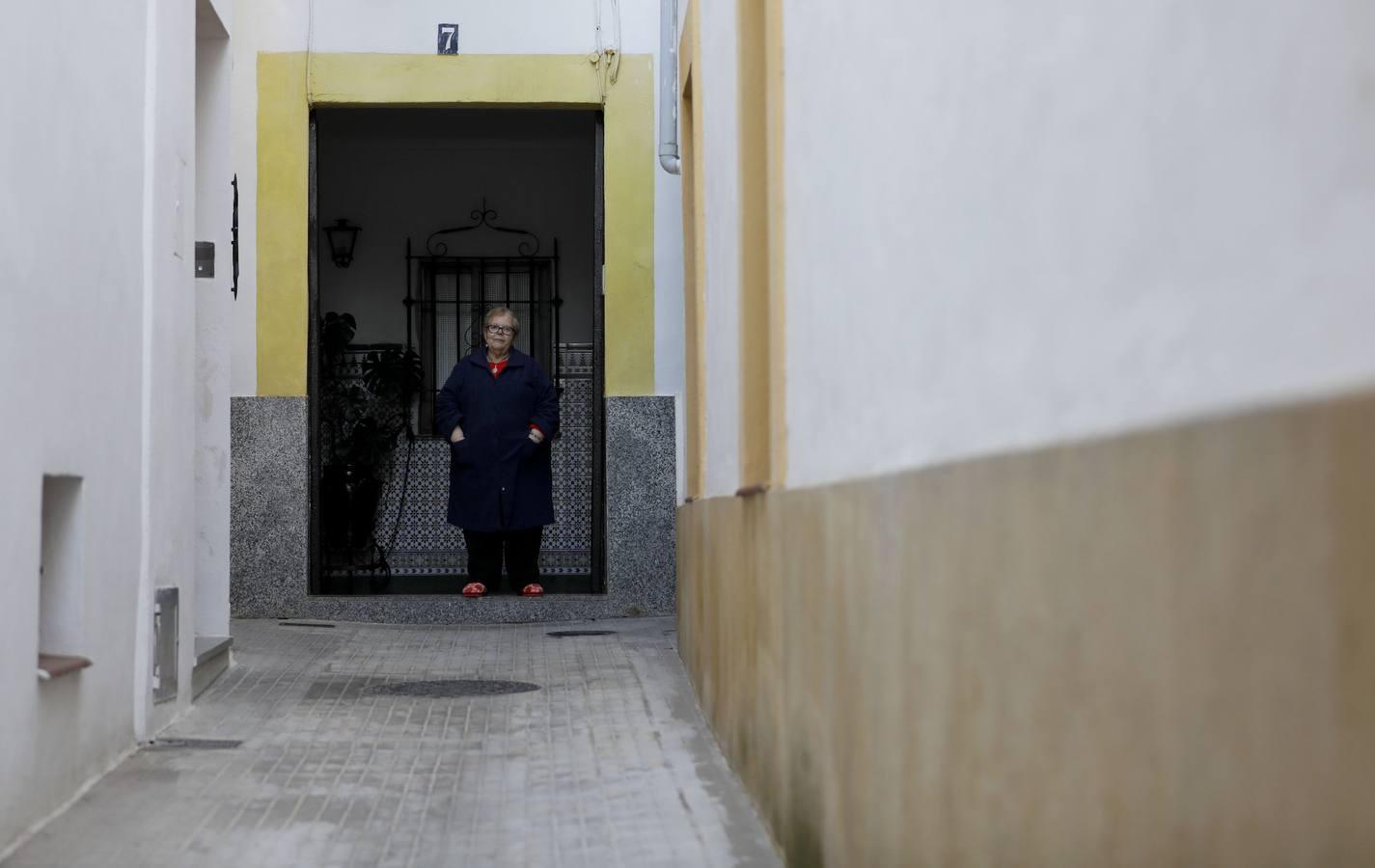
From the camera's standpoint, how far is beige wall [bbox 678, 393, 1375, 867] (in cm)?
118

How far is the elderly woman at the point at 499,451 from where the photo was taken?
10.5m

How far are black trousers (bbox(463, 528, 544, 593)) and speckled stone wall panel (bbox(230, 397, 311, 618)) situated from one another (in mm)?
1099

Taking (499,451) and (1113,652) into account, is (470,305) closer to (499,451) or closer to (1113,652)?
(499,451)

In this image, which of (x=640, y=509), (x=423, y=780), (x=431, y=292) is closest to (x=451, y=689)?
(x=423, y=780)

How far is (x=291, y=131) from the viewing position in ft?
32.9

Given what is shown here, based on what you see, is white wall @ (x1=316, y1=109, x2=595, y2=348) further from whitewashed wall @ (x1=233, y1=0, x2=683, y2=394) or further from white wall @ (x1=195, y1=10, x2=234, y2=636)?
white wall @ (x1=195, y1=10, x2=234, y2=636)

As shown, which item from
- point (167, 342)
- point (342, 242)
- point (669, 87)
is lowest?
point (167, 342)

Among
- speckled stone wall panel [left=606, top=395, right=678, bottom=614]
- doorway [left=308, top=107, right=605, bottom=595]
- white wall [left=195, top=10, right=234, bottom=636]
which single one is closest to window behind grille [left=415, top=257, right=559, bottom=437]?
doorway [left=308, top=107, right=605, bottom=595]

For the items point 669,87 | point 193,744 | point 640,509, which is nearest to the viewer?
point 193,744

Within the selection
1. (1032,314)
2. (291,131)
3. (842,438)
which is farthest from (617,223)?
(1032,314)

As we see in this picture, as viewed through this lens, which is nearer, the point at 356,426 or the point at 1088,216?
the point at 1088,216

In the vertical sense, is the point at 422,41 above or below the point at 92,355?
above

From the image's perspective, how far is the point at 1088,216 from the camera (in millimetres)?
1788

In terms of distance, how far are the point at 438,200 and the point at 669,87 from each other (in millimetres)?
6476
